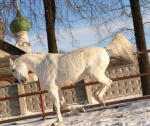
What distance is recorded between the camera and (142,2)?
8.05 metres

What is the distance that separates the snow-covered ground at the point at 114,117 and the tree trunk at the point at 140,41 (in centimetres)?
214

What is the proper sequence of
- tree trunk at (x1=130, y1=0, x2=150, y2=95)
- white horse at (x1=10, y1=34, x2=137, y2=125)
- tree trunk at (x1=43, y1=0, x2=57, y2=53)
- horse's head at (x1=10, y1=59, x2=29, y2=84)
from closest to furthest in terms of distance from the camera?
1. white horse at (x1=10, y1=34, x2=137, y2=125)
2. horse's head at (x1=10, y1=59, x2=29, y2=84)
3. tree trunk at (x1=130, y1=0, x2=150, y2=95)
4. tree trunk at (x1=43, y1=0, x2=57, y2=53)

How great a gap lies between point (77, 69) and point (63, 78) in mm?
315

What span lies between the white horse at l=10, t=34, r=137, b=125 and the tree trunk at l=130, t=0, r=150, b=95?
2.84 m

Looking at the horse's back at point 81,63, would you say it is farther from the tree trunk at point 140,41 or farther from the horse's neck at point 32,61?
the tree trunk at point 140,41

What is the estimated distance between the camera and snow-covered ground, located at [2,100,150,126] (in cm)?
426

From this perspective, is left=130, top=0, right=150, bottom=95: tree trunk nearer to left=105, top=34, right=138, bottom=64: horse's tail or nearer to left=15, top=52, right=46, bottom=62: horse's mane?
left=105, top=34, right=138, bottom=64: horse's tail

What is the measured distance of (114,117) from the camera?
4.72 metres

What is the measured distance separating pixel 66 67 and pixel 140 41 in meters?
3.67

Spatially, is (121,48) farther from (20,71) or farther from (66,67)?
(20,71)

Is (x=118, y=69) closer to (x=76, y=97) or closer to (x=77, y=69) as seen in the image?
(x=76, y=97)

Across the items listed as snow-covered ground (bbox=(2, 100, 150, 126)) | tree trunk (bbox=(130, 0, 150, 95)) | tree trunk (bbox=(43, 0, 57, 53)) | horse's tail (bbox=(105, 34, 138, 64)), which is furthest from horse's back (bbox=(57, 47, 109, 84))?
tree trunk (bbox=(43, 0, 57, 53))

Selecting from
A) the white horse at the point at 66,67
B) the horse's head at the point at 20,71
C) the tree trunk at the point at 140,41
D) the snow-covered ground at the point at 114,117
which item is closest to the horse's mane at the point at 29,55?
the white horse at the point at 66,67

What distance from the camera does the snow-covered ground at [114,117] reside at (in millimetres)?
4258
